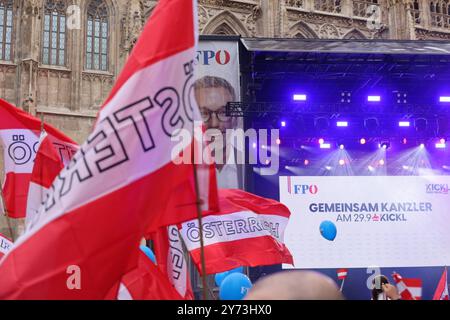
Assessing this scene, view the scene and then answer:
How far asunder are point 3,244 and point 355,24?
23.5 metres

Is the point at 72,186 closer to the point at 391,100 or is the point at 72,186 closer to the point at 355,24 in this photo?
the point at 391,100

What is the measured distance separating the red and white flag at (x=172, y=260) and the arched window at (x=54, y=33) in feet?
57.4

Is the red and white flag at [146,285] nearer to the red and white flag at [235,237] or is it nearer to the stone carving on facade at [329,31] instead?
the red and white flag at [235,237]

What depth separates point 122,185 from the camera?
9.97 ft

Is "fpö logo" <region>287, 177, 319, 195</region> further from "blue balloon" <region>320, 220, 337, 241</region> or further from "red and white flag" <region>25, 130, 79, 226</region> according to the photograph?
"red and white flag" <region>25, 130, 79, 226</region>

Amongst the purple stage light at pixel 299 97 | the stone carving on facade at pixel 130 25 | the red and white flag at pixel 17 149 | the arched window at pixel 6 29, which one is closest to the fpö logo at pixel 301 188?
the purple stage light at pixel 299 97

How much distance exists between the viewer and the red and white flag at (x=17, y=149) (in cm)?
742

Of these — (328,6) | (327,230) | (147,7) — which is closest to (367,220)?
(327,230)

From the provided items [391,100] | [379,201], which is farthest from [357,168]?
[391,100]

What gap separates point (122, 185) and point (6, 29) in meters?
20.4

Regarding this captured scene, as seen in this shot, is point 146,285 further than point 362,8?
No

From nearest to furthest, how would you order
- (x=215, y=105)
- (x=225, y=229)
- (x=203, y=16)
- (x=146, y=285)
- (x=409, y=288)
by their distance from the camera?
(x=146, y=285) → (x=409, y=288) → (x=225, y=229) → (x=215, y=105) → (x=203, y=16)

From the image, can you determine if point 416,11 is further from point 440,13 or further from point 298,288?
point 298,288

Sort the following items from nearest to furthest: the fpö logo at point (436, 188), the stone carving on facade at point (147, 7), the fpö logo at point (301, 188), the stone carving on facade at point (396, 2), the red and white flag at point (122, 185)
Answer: the red and white flag at point (122, 185) < the fpö logo at point (301, 188) < the fpö logo at point (436, 188) < the stone carving on facade at point (147, 7) < the stone carving on facade at point (396, 2)
